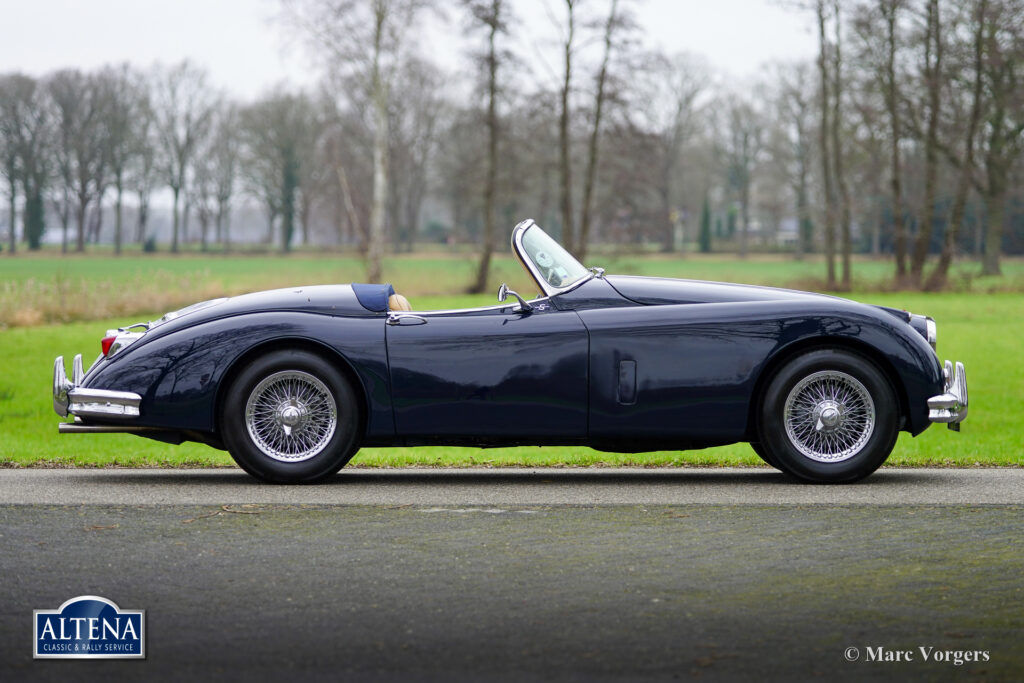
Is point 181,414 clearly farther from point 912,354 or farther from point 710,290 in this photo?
point 912,354

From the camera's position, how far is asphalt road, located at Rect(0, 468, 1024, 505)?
6398 millimetres

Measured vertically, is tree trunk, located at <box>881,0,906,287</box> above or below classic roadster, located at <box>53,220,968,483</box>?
above

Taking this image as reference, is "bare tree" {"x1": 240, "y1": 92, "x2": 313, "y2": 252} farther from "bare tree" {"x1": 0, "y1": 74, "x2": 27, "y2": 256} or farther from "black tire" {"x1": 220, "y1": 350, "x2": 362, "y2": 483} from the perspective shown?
"black tire" {"x1": 220, "y1": 350, "x2": 362, "y2": 483}

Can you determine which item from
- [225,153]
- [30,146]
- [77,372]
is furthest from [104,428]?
[225,153]

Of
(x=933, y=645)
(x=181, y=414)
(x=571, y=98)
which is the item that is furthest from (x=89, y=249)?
(x=933, y=645)

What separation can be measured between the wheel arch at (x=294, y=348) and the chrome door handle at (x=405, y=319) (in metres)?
0.35

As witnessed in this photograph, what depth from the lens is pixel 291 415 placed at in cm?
691

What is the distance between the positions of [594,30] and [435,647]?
36.5 meters

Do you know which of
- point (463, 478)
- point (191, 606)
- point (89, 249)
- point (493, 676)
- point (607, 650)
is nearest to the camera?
point (493, 676)

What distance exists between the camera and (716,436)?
22.7 feet

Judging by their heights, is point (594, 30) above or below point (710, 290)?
above

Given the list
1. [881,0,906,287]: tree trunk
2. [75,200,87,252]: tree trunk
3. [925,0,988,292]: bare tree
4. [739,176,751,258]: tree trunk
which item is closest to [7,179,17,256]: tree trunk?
[75,200,87,252]: tree trunk

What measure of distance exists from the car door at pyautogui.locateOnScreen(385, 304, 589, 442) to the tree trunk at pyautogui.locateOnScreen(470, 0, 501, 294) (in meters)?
31.4

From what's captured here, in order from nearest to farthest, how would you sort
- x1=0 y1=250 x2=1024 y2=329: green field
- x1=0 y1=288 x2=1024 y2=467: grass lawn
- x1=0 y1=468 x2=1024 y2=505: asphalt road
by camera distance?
1. x1=0 y1=468 x2=1024 y2=505: asphalt road
2. x1=0 y1=288 x2=1024 y2=467: grass lawn
3. x1=0 y1=250 x2=1024 y2=329: green field
